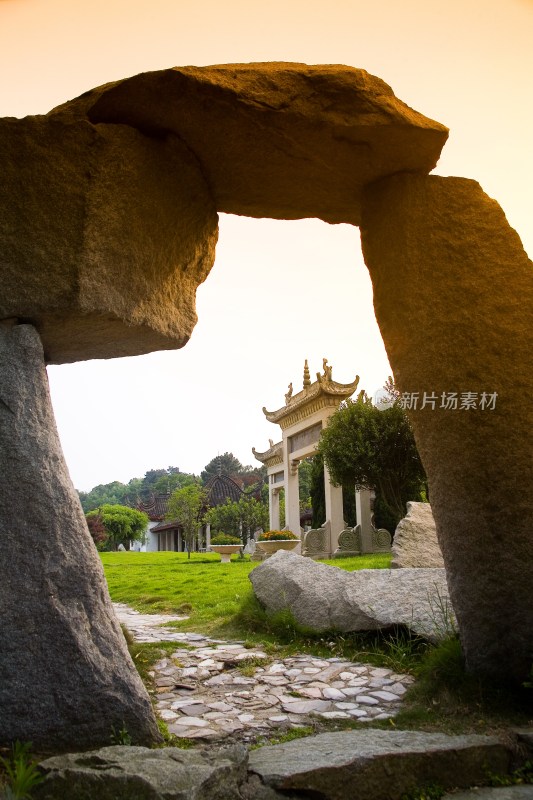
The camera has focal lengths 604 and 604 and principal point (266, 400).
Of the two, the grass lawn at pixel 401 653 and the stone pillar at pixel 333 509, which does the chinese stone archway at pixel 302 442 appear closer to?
the stone pillar at pixel 333 509

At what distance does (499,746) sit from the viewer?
278 cm

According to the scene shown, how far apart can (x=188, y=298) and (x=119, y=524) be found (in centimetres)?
4609

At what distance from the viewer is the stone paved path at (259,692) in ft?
11.3

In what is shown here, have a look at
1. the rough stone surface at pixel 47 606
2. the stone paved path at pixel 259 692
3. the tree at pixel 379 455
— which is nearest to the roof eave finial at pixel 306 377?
the tree at pixel 379 455

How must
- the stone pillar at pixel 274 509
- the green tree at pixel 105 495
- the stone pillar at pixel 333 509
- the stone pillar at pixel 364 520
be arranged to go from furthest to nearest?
the green tree at pixel 105 495 → the stone pillar at pixel 274 509 → the stone pillar at pixel 333 509 → the stone pillar at pixel 364 520

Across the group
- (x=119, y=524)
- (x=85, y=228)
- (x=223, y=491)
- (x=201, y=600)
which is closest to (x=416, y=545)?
(x=201, y=600)

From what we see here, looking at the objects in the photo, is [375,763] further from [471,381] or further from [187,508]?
[187,508]

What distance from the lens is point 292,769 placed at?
244cm

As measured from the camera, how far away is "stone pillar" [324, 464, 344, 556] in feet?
75.0

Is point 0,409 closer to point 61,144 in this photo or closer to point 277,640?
point 61,144

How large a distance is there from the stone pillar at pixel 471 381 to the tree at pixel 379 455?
1639 cm

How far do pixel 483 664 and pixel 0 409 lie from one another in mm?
2997

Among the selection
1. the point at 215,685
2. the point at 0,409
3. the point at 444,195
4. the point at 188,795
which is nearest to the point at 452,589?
the point at 215,685

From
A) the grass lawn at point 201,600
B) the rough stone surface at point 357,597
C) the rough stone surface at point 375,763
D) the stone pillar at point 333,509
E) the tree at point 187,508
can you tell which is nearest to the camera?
the rough stone surface at point 375,763
